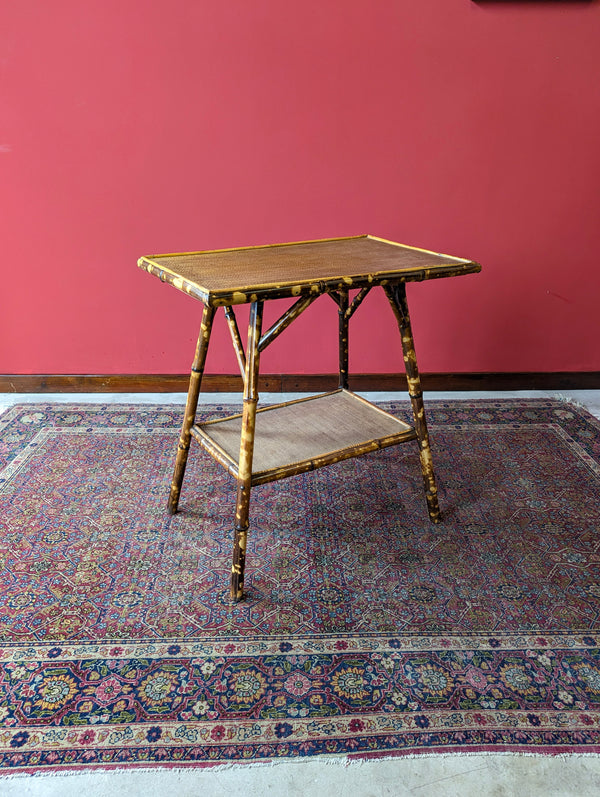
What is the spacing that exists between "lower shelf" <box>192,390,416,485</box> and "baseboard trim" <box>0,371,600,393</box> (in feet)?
2.79

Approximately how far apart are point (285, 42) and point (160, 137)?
0.67 metres

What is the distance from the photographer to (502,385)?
3350mm

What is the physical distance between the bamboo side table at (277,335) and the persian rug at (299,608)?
185mm

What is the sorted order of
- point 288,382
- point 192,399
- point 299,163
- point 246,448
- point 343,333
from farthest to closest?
1. point 288,382
2. point 299,163
3. point 343,333
4. point 192,399
5. point 246,448

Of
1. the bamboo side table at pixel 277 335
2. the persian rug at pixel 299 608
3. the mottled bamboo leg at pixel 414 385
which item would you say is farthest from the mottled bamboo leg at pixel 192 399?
the mottled bamboo leg at pixel 414 385

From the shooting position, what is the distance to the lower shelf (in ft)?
6.51

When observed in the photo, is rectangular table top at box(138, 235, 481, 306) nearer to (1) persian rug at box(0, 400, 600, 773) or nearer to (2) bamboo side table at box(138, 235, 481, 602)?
(2) bamboo side table at box(138, 235, 481, 602)

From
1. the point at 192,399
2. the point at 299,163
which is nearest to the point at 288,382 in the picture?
the point at 299,163

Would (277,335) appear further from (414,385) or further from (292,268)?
(414,385)

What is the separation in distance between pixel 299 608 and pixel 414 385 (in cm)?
76

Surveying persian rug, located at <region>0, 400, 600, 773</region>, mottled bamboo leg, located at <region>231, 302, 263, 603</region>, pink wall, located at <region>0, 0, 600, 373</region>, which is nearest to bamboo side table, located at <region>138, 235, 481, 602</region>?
mottled bamboo leg, located at <region>231, 302, 263, 603</region>

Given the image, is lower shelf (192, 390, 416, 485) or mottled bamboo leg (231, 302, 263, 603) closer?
mottled bamboo leg (231, 302, 263, 603)

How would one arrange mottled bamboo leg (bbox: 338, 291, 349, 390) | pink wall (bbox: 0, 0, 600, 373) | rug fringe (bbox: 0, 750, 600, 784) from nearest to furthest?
rug fringe (bbox: 0, 750, 600, 784) → mottled bamboo leg (bbox: 338, 291, 349, 390) → pink wall (bbox: 0, 0, 600, 373)

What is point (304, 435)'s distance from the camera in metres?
2.17
